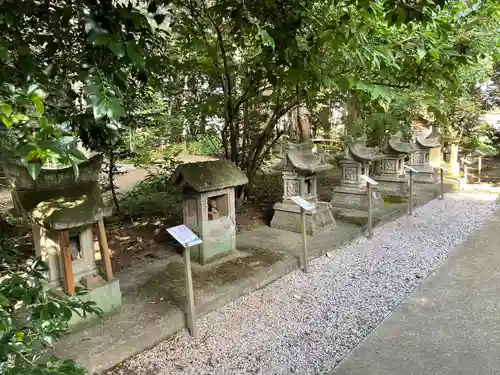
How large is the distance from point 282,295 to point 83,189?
230cm

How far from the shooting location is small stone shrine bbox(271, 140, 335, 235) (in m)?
5.96

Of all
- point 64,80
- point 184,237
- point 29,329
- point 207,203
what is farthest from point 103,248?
point 29,329

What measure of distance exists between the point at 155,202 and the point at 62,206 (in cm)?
377

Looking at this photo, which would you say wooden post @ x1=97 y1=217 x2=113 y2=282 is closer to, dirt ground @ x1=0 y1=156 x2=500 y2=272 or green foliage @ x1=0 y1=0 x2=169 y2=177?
dirt ground @ x1=0 y1=156 x2=500 y2=272

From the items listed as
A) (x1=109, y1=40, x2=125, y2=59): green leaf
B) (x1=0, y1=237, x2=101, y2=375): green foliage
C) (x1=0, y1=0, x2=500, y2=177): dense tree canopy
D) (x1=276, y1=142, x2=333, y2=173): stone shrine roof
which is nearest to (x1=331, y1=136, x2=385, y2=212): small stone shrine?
(x1=0, y1=0, x2=500, y2=177): dense tree canopy

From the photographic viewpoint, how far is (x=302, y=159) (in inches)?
241

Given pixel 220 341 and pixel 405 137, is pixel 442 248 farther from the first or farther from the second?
pixel 405 137

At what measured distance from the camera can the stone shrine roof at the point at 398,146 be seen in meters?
8.66

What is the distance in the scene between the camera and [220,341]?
10.9 feet

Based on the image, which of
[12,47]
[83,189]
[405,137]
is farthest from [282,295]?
[405,137]

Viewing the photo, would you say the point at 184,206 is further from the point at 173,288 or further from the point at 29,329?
the point at 29,329

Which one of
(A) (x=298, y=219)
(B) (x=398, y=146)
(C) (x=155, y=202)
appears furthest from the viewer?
(B) (x=398, y=146)

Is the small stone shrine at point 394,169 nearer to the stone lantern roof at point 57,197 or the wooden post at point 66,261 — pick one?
the stone lantern roof at point 57,197

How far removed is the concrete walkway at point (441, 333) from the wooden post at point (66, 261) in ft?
7.19
